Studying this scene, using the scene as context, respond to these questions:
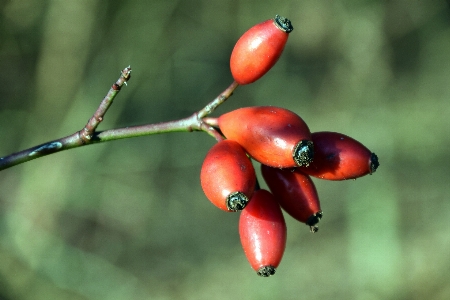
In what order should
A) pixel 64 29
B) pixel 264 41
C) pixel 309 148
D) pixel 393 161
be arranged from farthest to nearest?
1. pixel 393 161
2. pixel 64 29
3. pixel 264 41
4. pixel 309 148

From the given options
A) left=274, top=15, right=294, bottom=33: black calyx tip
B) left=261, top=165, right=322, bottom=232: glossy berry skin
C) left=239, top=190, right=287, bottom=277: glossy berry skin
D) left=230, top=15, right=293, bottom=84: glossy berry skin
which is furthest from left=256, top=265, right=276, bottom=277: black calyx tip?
left=274, top=15, right=294, bottom=33: black calyx tip

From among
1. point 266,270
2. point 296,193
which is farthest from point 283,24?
point 266,270

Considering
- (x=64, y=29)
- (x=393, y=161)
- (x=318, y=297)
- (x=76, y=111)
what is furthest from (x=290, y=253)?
(x=64, y=29)

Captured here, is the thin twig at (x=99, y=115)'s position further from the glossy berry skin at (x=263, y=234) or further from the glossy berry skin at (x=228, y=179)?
the glossy berry skin at (x=263, y=234)

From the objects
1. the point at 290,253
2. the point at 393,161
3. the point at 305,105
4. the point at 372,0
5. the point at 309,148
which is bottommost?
the point at 309,148

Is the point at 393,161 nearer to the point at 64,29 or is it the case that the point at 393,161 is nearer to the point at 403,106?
the point at 403,106

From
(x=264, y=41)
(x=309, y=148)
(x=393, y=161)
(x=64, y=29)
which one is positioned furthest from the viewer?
(x=393, y=161)

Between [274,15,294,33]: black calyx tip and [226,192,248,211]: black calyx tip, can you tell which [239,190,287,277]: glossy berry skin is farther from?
[274,15,294,33]: black calyx tip
